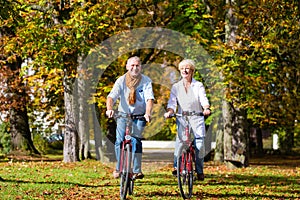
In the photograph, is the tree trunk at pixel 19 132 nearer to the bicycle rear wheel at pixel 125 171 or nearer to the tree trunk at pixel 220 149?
the tree trunk at pixel 220 149

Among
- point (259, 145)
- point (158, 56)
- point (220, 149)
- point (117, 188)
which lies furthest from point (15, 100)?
point (259, 145)

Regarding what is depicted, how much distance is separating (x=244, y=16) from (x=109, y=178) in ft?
26.6

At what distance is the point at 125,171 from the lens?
10.2m

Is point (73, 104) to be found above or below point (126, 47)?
below

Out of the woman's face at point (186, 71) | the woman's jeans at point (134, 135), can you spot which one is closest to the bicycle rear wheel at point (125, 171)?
the woman's jeans at point (134, 135)

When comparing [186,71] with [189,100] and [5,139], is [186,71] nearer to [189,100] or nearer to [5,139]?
[189,100]

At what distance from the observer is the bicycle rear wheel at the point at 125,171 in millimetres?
10180

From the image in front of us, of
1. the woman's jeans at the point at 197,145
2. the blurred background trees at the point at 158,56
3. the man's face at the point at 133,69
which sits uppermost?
the blurred background trees at the point at 158,56

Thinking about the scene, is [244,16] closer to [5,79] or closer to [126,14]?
[126,14]

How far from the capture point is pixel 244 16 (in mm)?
21047

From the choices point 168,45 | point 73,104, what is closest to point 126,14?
point 168,45

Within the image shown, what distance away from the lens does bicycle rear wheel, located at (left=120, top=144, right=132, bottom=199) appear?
1018 centimetres

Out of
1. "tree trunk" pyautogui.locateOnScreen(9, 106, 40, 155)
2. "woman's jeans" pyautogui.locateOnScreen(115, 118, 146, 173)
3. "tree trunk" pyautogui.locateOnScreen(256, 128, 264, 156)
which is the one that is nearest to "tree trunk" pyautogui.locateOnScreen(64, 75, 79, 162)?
"tree trunk" pyautogui.locateOnScreen(9, 106, 40, 155)

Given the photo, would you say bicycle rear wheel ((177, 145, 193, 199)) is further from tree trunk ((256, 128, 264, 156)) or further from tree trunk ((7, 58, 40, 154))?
tree trunk ((256, 128, 264, 156))
